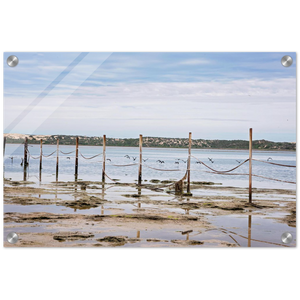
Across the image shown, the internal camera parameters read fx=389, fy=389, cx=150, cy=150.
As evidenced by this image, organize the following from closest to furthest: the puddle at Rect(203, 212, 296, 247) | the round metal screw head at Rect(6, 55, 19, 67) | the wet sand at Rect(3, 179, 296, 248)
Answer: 1. the round metal screw head at Rect(6, 55, 19, 67)
2. the wet sand at Rect(3, 179, 296, 248)
3. the puddle at Rect(203, 212, 296, 247)

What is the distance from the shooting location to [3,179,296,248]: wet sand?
6.45 meters

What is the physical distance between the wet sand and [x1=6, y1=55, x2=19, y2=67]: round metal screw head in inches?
98.8

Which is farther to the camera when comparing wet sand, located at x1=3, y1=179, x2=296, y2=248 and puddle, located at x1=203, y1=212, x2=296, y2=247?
puddle, located at x1=203, y1=212, x2=296, y2=247

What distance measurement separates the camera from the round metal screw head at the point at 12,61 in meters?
5.01

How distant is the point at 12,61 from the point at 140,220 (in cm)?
435

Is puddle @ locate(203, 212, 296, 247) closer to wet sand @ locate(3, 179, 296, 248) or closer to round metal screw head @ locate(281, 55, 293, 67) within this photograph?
wet sand @ locate(3, 179, 296, 248)

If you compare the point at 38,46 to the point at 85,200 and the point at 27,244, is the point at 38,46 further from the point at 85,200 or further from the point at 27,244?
the point at 85,200

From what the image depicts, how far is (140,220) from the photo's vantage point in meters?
8.12

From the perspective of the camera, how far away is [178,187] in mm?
12805

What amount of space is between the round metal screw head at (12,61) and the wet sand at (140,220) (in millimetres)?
2510

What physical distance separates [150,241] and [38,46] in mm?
3489

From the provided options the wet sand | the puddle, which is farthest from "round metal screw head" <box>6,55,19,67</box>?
the puddle

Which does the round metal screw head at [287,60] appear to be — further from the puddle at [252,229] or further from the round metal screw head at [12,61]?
the round metal screw head at [12,61]

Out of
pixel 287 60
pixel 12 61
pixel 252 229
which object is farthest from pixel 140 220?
pixel 287 60
